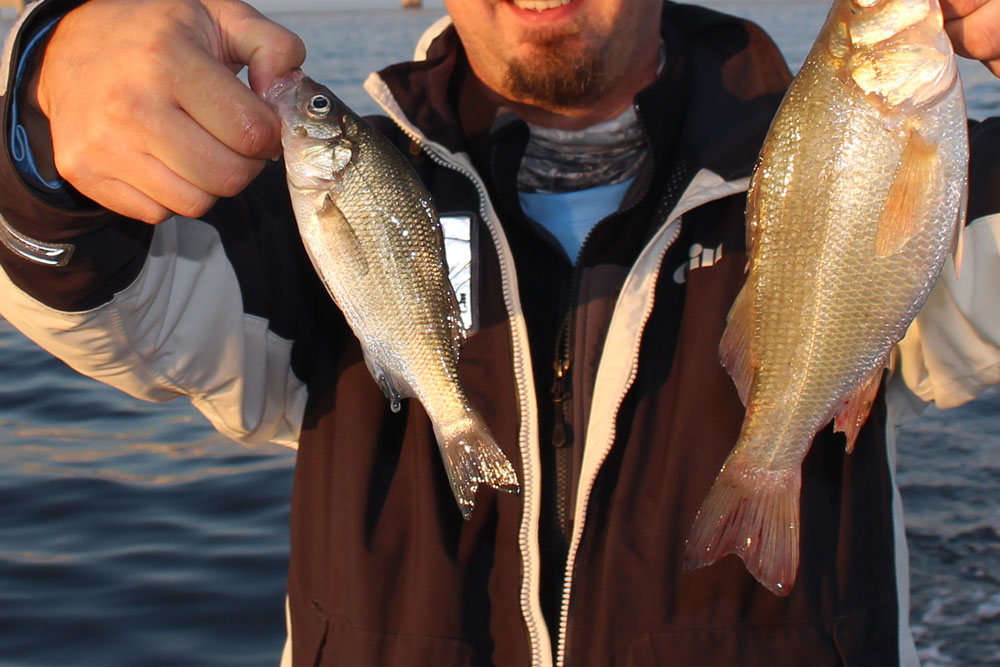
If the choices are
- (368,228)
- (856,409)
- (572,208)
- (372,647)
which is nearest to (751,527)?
(856,409)

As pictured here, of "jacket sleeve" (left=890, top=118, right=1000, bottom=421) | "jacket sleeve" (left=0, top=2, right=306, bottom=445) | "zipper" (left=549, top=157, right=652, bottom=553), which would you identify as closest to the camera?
"jacket sleeve" (left=0, top=2, right=306, bottom=445)

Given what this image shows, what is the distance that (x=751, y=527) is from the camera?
6.73ft

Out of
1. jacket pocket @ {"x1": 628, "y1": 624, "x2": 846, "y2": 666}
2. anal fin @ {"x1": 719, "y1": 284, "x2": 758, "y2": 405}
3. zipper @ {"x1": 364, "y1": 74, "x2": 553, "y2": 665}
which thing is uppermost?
anal fin @ {"x1": 719, "y1": 284, "x2": 758, "y2": 405}

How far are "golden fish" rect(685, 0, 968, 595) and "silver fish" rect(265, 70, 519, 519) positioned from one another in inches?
23.1

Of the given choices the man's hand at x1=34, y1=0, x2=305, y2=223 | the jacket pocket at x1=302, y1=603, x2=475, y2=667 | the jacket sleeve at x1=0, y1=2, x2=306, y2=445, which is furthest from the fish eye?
the jacket pocket at x1=302, y1=603, x2=475, y2=667

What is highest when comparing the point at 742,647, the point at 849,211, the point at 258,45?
A: the point at 258,45

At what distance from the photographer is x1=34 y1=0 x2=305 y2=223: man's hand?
1.66 meters

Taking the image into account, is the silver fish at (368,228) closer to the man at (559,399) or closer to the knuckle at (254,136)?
the knuckle at (254,136)

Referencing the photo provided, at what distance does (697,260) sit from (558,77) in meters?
0.73

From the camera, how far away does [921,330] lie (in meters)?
2.56

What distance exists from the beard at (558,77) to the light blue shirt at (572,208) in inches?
11.5

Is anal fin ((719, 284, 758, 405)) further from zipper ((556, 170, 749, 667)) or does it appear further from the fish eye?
the fish eye

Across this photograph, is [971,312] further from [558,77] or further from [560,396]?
[558,77]

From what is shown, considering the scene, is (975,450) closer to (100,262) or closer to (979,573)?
(979,573)
